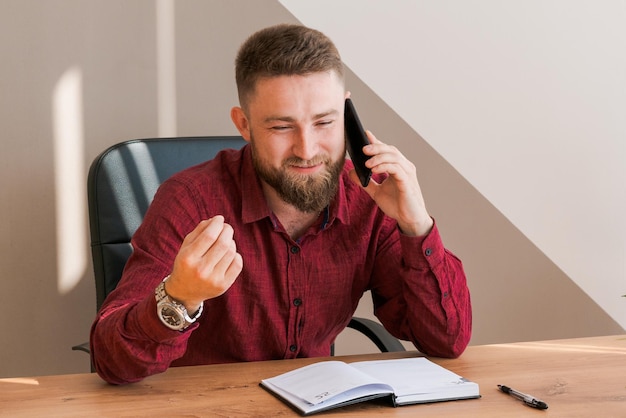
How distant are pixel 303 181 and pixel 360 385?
543 mm

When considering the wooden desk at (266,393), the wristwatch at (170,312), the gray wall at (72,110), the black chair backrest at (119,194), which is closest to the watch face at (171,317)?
the wristwatch at (170,312)

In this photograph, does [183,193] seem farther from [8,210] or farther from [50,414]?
[8,210]

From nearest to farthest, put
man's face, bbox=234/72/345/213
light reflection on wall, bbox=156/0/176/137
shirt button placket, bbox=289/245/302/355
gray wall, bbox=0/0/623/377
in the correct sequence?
man's face, bbox=234/72/345/213, shirt button placket, bbox=289/245/302/355, gray wall, bbox=0/0/623/377, light reflection on wall, bbox=156/0/176/137

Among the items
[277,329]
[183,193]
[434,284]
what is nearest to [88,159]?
[183,193]

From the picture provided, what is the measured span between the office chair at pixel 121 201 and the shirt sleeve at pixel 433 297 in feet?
0.73

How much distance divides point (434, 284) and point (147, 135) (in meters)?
1.22

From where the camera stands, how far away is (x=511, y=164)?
303 cm

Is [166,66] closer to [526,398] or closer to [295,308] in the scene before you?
[295,308]

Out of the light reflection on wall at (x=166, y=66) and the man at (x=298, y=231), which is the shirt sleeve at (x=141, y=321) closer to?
the man at (x=298, y=231)

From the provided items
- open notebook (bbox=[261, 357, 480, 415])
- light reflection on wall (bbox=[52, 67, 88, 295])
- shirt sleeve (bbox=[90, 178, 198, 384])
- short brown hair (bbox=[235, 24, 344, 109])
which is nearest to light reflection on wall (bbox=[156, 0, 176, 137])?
light reflection on wall (bbox=[52, 67, 88, 295])

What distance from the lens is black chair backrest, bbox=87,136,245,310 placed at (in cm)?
216

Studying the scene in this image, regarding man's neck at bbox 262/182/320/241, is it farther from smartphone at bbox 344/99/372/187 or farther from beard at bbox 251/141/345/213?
smartphone at bbox 344/99/372/187

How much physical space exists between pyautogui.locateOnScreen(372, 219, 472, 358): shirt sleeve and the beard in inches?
7.7

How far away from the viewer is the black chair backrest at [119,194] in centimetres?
216
